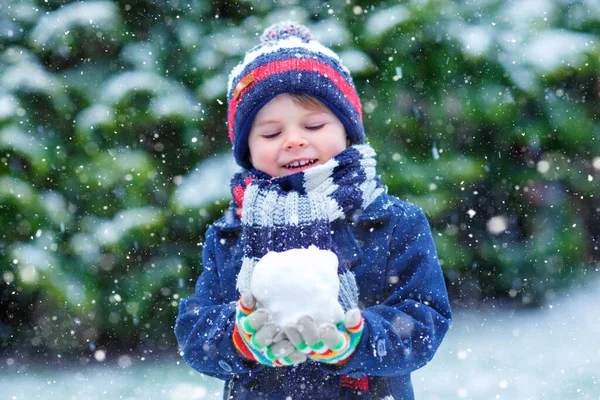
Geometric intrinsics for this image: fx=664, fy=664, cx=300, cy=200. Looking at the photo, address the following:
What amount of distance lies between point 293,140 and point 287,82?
18cm

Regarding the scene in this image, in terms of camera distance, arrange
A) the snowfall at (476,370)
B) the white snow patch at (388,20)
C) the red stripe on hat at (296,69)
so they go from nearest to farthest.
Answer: the red stripe on hat at (296,69) < the snowfall at (476,370) < the white snow patch at (388,20)

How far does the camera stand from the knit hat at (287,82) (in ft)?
5.92

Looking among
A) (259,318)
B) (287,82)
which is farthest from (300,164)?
(259,318)

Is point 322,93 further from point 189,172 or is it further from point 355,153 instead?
point 189,172

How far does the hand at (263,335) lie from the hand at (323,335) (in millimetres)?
33

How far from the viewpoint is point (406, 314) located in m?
1.59

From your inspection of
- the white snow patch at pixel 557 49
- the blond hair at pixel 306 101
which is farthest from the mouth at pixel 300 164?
the white snow patch at pixel 557 49

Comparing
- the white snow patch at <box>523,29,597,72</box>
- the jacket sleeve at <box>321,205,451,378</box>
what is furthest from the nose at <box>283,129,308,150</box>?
the white snow patch at <box>523,29,597,72</box>

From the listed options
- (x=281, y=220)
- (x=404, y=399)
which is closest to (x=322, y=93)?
(x=281, y=220)

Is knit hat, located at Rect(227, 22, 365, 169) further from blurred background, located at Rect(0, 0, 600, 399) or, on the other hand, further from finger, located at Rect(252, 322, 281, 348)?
blurred background, located at Rect(0, 0, 600, 399)

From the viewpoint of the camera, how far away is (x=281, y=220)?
64.7 inches

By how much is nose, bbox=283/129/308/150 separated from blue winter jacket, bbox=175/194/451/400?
Result: 0.23 meters

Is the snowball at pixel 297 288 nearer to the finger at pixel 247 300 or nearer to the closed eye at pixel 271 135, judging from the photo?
the finger at pixel 247 300

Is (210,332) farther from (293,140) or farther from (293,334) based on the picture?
(293,140)
